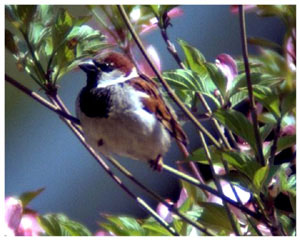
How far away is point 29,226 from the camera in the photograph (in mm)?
1017

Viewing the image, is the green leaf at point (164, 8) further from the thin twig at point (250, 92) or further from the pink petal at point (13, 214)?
the pink petal at point (13, 214)

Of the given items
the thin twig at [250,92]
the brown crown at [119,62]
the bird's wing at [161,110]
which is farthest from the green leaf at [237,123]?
the brown crown at [119,62]

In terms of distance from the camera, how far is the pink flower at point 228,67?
0.95 meters

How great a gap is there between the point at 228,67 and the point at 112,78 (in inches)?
8.9

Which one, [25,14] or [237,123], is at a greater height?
[25,14]

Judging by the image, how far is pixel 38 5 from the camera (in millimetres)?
897

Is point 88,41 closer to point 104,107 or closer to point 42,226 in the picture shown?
point 104,107

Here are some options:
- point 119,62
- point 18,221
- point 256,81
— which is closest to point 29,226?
point 18,221

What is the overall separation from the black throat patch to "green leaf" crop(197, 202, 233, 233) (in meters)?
0.21

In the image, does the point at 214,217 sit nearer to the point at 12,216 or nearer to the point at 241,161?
the point at 241,161

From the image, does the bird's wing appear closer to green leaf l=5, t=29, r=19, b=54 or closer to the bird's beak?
the bird's beak

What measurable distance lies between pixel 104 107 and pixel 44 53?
0.15 metres

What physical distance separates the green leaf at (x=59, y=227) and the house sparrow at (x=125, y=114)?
0.11 m
